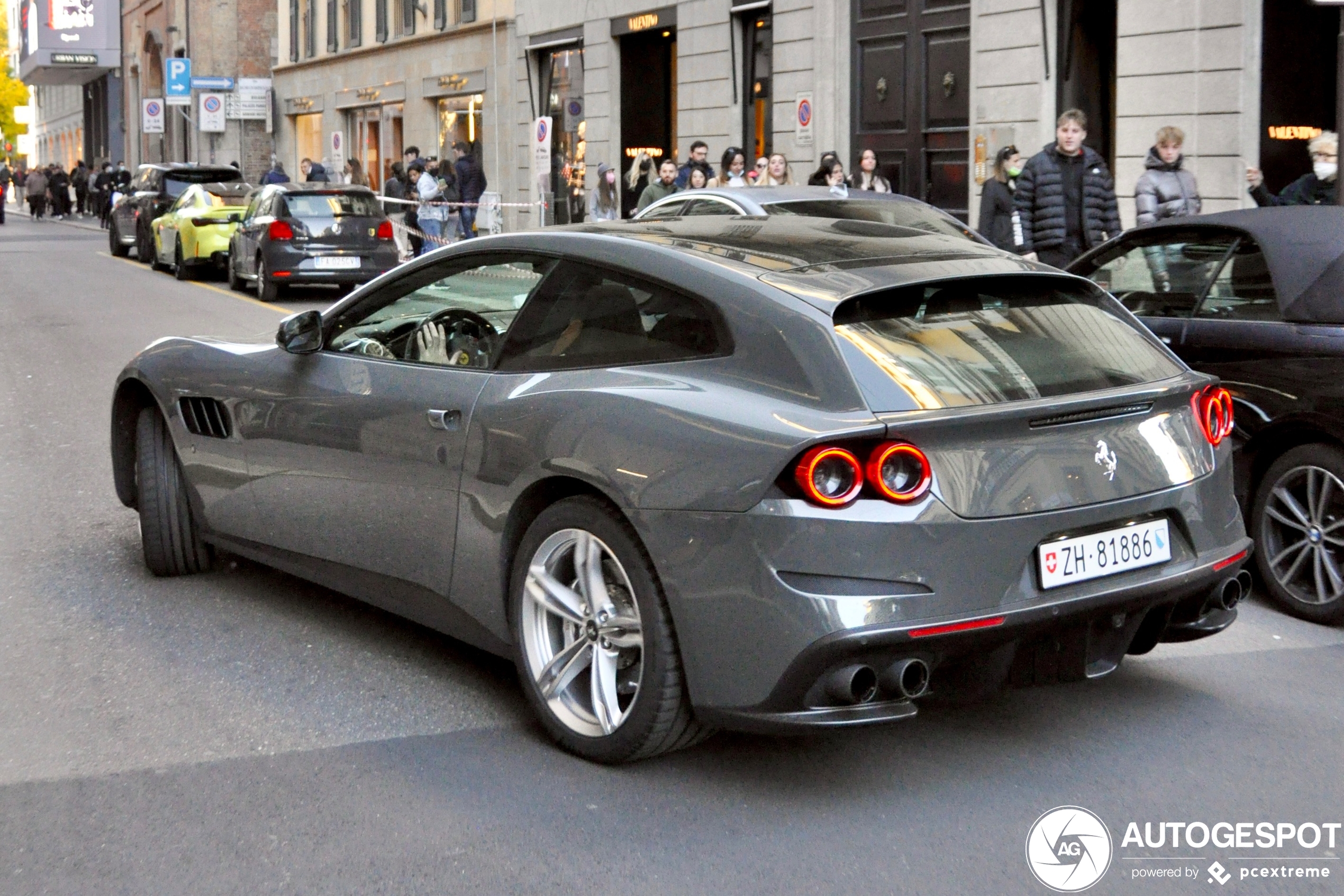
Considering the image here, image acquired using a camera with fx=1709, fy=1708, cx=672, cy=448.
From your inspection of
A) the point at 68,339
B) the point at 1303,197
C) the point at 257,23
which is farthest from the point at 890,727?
the point at 257,23

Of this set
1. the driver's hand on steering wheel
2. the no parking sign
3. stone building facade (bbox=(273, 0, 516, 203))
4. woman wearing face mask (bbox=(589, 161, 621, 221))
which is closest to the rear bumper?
the driver's hand on steering wheel

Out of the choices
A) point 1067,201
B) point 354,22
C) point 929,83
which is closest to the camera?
point 1067,201

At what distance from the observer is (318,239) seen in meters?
21.7

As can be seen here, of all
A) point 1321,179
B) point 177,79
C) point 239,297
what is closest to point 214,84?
point 177,79

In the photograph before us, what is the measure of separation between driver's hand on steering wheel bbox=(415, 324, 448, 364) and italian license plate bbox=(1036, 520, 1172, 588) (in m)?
1.97

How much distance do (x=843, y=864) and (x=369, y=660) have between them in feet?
7.24

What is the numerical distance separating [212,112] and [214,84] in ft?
4.24

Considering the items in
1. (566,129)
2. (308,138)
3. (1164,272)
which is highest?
(308,138)

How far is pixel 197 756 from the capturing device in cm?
455

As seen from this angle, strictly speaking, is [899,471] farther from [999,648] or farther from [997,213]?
[997,213]

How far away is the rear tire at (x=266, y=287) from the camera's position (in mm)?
21719

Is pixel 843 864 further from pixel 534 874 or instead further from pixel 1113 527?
pixel 1113 527

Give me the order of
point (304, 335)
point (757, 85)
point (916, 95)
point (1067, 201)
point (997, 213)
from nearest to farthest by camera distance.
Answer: point (304, 335), point (1067, 201), point (997, 213), point (916, 95), point (757, 85)

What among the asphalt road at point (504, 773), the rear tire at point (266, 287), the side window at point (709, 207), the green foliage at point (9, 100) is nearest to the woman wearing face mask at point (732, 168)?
the rear tire at point (266, 287)
